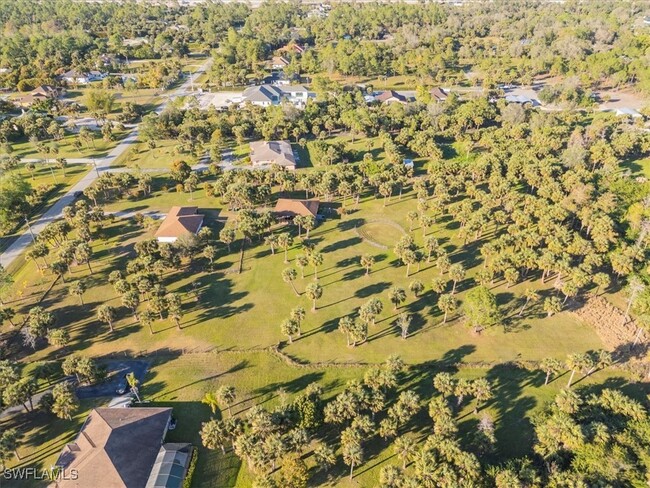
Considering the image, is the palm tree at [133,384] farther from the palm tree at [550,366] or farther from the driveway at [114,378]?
the palm tree at [550,366]

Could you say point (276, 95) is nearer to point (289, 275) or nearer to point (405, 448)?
point (289, 275)

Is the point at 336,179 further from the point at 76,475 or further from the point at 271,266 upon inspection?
the point at 76,475

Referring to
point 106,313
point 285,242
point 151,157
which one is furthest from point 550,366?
point 151,157

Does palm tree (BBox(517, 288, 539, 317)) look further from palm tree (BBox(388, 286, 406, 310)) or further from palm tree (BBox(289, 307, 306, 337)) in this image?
palm tree (BBox(289, 307, 306, 337))

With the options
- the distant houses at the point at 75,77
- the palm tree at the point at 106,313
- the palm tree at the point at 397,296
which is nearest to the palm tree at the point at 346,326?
the palm tree at the point at 397,296

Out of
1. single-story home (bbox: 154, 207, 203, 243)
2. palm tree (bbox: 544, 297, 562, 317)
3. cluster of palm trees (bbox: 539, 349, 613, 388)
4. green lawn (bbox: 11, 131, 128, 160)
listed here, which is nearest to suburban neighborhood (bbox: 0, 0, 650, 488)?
cluster of palm trees (bbox: 539, 349, 613, 388)

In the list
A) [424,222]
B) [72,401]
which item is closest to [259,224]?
[424,222]

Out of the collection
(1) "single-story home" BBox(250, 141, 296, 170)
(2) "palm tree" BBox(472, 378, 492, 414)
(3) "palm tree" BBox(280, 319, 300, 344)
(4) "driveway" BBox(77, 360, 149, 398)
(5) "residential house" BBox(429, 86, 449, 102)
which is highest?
(5) "residential house" BBox(429, 86, 449, 102)
